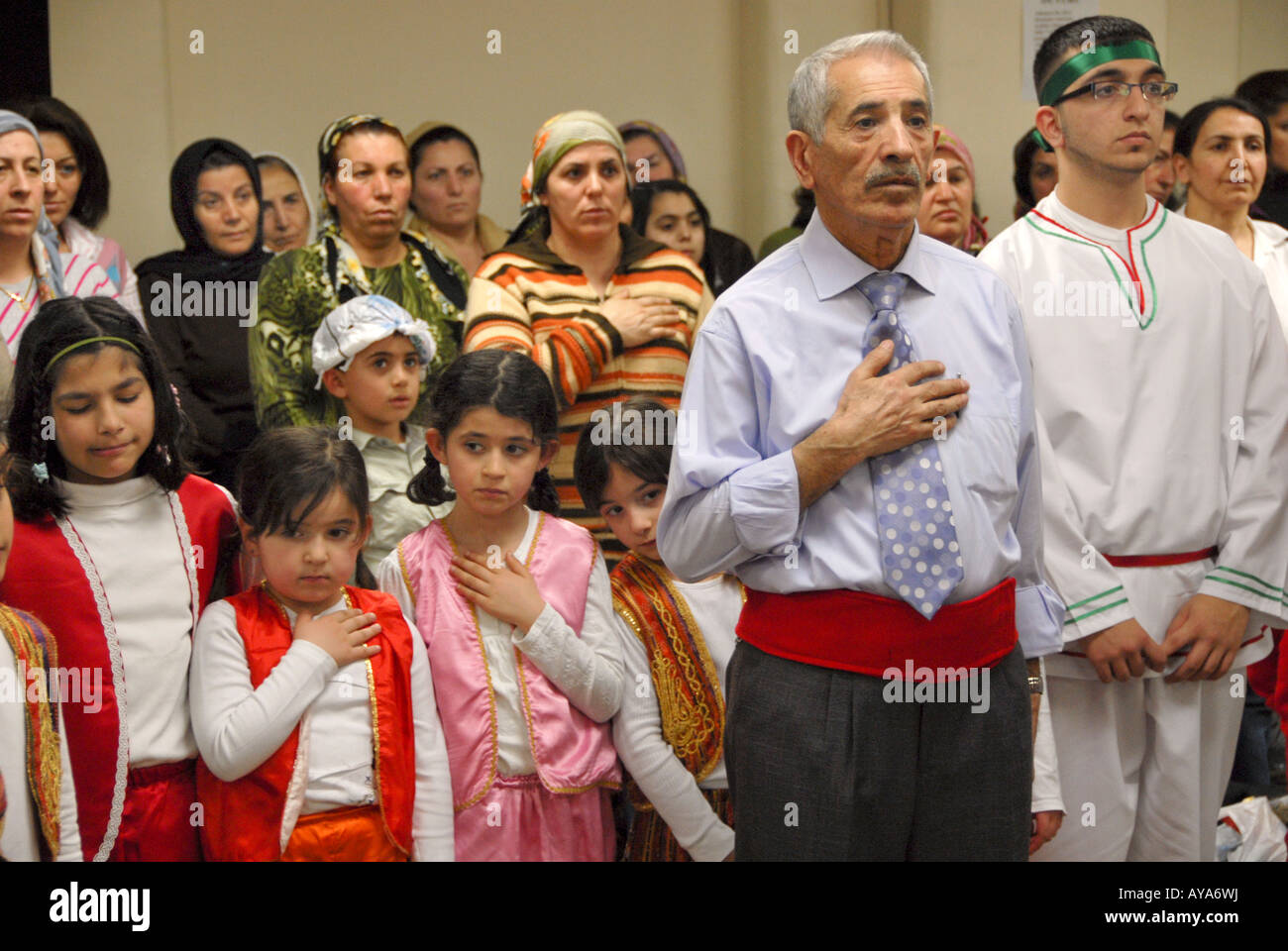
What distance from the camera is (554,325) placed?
10.0ft

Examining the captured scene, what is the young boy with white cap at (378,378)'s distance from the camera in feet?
9.77

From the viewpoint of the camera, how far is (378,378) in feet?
9.83

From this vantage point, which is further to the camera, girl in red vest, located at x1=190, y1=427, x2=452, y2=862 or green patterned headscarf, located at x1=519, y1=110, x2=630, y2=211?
green patterned headscarf, located at x1=519, y1=110, x2=630, y2=211

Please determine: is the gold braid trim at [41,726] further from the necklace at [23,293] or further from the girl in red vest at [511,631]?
the necklace at [23,293]

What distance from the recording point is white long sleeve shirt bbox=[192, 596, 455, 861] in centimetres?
224

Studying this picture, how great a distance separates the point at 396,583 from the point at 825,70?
124cm

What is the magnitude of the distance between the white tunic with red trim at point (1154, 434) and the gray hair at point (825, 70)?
2.31 ft

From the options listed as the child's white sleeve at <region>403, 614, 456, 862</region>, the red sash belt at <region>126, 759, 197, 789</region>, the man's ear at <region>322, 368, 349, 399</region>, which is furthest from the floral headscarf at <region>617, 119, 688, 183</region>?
the red sash belt at <region>126, 759, 197, 789</region>

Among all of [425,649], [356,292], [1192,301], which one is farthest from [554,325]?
[1192,301]

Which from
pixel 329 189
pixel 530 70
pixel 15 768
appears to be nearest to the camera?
pixel 15 768

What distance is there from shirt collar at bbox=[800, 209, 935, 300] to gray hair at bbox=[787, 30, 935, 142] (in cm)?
15

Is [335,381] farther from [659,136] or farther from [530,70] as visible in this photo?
[530,70]

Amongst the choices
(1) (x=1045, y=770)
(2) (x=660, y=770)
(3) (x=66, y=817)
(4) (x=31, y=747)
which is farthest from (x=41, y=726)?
(1) (x=1045, y=770)

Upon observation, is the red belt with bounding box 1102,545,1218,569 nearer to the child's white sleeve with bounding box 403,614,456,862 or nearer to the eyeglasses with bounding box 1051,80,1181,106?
the eyeglasses with bounding box 1051,80,1181,106
